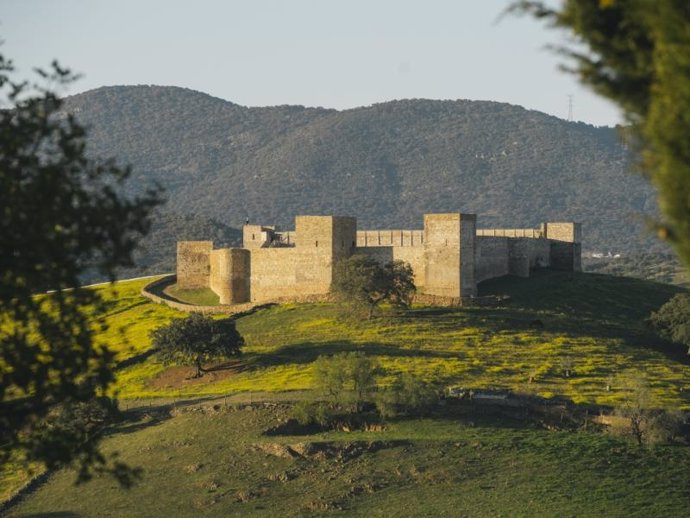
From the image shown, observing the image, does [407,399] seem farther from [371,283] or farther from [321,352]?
[371,283]

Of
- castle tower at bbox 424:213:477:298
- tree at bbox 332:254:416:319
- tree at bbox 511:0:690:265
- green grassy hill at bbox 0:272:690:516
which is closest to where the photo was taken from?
tree at bbox 511:0:690:265

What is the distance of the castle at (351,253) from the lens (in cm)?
6750

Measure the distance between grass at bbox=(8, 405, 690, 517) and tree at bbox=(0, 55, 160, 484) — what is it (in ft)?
87.6

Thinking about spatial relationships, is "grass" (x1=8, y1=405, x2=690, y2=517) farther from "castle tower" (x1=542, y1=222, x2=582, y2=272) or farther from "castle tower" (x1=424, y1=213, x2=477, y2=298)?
"castle tower" (x1=542, y1=222, x2=582, y2=272)

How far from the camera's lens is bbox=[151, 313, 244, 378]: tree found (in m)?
59.8

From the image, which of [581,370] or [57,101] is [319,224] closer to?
[581,370]

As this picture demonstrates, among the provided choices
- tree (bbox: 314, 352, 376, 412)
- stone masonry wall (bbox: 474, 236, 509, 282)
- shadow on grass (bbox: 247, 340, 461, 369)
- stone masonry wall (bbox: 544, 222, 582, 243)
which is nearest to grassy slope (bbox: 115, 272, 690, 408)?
shadow on grass (bbox: 247, 340, 461, 369)

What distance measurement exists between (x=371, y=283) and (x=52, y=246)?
50.9 metres

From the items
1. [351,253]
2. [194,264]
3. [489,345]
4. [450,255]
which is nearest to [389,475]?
[489,345]

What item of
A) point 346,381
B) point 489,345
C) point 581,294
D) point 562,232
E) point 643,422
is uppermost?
point 562,232

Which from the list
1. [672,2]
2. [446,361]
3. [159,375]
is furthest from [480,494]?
[672,2]

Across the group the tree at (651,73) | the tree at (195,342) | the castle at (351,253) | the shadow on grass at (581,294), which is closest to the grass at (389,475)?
the tree at (195,342)

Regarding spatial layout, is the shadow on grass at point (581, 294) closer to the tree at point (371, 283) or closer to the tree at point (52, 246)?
the tree at point (371, 283)

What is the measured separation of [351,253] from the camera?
71188 millimetres
